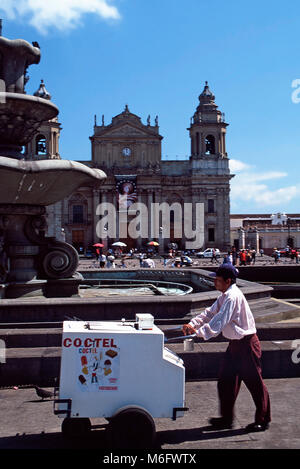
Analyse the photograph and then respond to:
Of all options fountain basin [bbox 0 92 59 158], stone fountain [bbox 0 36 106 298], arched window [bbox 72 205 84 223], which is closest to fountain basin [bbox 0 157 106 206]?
stone fountain [bbox 0 36 106 298]

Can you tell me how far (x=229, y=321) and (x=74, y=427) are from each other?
1.33 meters

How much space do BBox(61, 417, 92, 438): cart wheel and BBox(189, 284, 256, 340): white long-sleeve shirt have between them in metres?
1.03

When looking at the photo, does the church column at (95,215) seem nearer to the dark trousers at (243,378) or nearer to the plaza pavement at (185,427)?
the plaza pavement at (185,427)

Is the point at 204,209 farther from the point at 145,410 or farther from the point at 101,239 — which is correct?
the point at 145,410

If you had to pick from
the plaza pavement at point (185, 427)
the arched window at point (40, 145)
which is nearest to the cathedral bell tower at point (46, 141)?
the arched window at point (40, 145)

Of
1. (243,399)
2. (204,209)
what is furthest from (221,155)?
(243,399)

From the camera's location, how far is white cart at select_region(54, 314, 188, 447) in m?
3.33

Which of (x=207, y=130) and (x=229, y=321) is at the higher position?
(x=207, y=130)

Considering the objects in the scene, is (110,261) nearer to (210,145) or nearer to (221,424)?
(221,424)

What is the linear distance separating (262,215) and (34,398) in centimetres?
6971

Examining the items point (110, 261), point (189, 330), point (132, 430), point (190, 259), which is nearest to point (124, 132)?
point (110, 261)

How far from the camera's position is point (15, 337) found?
18.1ft

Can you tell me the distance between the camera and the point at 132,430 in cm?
326

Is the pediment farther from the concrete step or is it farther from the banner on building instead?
the concrete step
